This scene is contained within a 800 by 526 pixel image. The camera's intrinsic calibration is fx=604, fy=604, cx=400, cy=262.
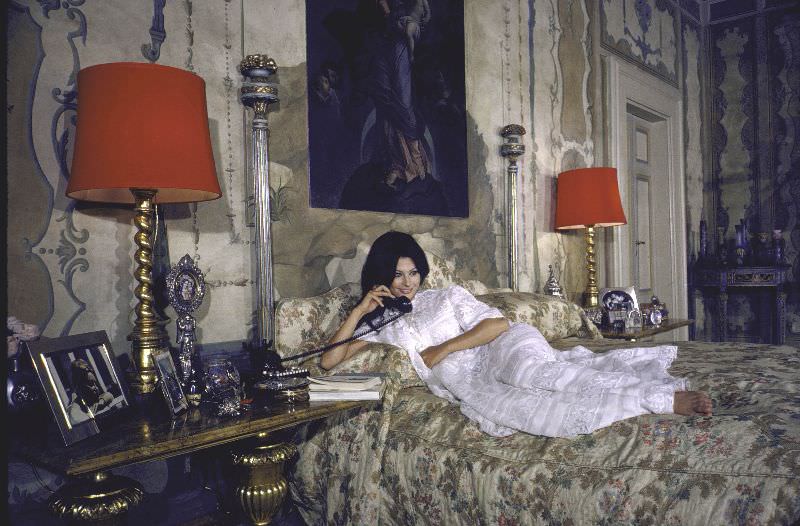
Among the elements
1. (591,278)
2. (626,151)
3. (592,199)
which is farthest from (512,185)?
(626,151)

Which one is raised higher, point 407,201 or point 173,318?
point 407,201

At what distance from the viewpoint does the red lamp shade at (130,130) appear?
5.10 feet

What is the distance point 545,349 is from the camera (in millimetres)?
2201

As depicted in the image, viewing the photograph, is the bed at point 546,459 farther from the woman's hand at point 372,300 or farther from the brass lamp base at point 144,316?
the brass lamp base at point 144,316

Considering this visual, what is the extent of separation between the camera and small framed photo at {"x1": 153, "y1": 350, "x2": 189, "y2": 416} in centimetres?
153

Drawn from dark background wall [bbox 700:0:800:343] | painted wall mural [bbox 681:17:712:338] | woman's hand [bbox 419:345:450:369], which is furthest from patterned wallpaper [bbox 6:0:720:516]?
dark background wall [bbox 700:0:800:343]

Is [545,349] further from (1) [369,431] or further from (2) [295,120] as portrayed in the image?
(2) [295,120]

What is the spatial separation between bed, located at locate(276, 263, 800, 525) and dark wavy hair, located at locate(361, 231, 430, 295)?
110 millimetres

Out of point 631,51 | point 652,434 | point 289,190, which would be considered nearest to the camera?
point 652,434

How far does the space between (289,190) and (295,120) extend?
294mm

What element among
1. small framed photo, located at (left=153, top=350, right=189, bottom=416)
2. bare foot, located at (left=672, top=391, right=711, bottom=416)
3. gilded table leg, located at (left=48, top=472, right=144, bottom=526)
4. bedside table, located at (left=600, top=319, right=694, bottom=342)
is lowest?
gilded table leg, located at (left=48, top=472, right=144, bottom=526)

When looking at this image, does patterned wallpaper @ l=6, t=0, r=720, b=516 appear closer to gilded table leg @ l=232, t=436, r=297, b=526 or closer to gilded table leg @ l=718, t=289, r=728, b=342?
gilded table leg @ l=232, t=436, r=297, b=526

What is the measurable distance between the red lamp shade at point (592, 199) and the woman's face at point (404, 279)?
66.9 inches

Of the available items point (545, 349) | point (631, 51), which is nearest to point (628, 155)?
point (631, 51)
